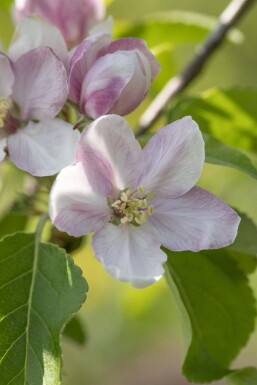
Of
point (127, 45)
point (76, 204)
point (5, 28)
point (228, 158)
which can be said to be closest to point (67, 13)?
point (127, 45)

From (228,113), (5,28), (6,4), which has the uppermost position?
(228,113)

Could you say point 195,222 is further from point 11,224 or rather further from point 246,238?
point 11,224

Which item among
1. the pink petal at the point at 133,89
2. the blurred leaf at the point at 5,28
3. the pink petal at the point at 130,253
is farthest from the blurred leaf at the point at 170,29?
the blurred leaf at the point at 5,28

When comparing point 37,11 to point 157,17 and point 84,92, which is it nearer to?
point 157,17

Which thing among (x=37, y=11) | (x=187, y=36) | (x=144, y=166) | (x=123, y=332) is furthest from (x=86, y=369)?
(x=144, y=166)

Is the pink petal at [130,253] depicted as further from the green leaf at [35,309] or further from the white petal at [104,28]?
the white petal at [104,28]

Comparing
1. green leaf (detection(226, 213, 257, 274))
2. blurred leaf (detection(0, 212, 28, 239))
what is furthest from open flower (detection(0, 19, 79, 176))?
blurred leaf (detection(0, 212, 28, 239))
